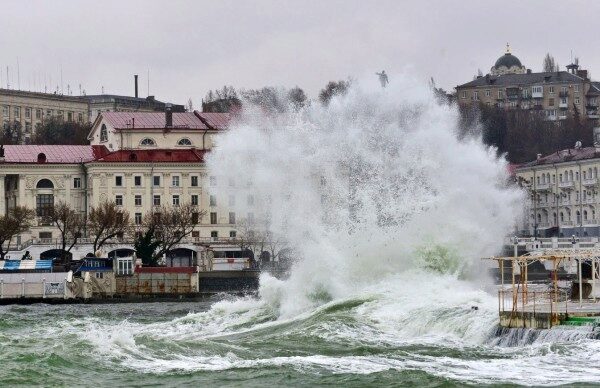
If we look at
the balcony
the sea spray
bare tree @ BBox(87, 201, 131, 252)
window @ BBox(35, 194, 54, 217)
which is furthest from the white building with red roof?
the sea spray

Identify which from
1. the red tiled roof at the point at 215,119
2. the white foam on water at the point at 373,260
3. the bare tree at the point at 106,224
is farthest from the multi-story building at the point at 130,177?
the white foam on water at the point at 373,260

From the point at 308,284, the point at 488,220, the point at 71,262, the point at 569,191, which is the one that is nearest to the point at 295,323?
the point at 308,284

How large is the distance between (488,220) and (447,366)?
21.4m

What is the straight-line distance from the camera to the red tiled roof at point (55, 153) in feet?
447

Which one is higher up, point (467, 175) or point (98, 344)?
point (467, 175)

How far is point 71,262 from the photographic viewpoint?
366 ft

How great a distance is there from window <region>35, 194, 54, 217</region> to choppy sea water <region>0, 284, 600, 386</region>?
6902 centimetres

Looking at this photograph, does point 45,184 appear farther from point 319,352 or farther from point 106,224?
point 319,352

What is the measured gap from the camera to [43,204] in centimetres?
13412

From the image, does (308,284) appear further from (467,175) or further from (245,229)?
(245,229)

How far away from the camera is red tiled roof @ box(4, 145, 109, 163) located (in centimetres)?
13638

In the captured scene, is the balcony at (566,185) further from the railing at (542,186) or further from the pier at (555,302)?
the pier at (555,302)

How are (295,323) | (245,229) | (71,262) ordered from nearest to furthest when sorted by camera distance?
(295,323) → (71,262) → (245,229)

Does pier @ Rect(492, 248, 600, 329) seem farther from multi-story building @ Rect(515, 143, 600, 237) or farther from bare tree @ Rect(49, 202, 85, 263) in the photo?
multi-story building @ Rect(515, 143, 600, 237)
